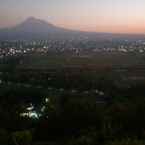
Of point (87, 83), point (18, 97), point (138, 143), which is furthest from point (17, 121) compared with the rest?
point (87, 83)

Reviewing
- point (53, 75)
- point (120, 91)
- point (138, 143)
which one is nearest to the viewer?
point (138, 143)

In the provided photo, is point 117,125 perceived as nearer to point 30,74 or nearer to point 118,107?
point 118,107

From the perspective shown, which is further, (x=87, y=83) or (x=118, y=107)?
(x=87, y=83)

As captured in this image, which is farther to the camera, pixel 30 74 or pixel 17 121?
pixel 30 74

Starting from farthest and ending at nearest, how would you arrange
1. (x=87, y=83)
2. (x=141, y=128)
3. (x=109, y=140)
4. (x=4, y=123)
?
1. (x=87, y=83)
2. (x=4, y=123)
3. (x=141, y=128)
4. (x=109, y=140)

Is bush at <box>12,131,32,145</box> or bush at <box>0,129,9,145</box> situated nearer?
bush at <box>0,129,9,145</box>

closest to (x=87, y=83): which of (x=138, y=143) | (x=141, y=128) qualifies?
(x=141, y=128)

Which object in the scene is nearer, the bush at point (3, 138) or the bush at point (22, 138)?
the bush at point (3, 138)

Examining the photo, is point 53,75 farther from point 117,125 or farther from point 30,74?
point 117,125

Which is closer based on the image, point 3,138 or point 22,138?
point 3,138
